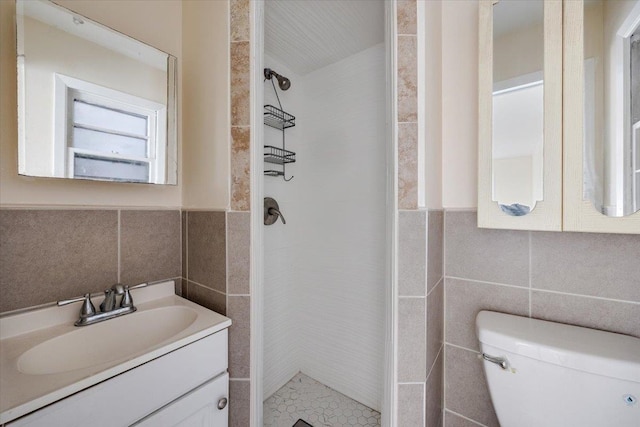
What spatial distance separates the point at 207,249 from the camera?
104 centimetres

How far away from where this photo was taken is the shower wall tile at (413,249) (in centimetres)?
87

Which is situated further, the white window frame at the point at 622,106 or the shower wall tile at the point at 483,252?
the shower wall tile at the point at 483,252

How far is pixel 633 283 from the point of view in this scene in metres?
0.77

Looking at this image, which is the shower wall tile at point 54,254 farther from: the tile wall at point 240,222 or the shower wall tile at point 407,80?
the shower wall tile at point 407,80

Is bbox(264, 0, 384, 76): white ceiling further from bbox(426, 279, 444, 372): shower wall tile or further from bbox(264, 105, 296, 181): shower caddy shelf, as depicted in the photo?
bbox(426, 279, 444, 372): shower wall tile

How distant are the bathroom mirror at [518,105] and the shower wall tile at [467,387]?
2.08ft

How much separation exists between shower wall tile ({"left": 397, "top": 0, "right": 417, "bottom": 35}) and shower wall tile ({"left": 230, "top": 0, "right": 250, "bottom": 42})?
0.56 meters

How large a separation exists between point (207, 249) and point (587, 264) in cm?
137

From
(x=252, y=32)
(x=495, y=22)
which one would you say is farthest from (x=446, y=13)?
(x=252, y=32)

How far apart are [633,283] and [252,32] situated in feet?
5.04

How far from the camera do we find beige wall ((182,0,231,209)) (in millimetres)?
994

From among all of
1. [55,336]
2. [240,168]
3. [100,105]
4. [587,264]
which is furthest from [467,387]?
[100,105]

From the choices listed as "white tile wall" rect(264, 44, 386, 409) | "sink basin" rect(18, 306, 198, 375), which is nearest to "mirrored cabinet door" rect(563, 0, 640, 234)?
"white tile wall" rect(264, 44, 386, 409)

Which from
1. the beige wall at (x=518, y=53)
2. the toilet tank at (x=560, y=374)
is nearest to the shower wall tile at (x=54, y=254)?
the toilet tank at (x=560, y=374)
